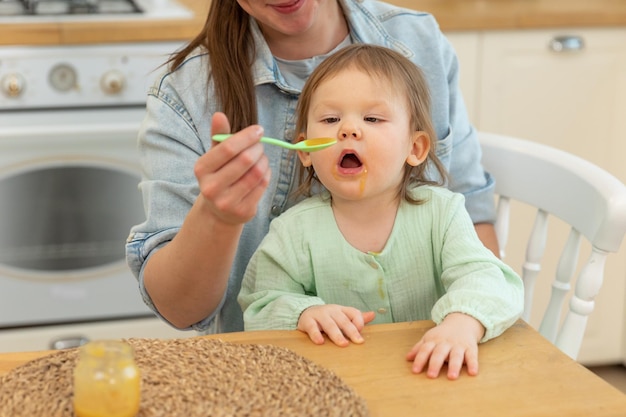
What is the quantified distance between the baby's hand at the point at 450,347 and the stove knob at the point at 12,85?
1.31m

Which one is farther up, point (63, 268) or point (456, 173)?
point (456, 173)

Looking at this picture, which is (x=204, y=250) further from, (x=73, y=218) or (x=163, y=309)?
(x=73, y=218)

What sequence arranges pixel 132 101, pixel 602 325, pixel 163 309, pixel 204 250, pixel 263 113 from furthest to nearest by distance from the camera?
pixel 602 325
pixel 132 101
pixel 263 113
pixel 163 309
pixel 204 250

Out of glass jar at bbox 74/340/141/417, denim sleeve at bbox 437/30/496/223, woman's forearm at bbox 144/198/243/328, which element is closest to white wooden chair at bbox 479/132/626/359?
denim sleeve at bbox 437/30/496/223

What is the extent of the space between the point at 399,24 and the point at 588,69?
3.23 feet

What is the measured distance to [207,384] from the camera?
85 centimetres

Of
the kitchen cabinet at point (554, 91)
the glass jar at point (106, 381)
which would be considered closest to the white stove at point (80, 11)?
the kitchen cabinet at point (554, 91)

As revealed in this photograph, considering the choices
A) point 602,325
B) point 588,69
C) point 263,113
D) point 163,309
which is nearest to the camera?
point 163,309

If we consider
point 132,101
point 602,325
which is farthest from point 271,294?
point 602,325

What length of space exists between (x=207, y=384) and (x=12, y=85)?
4.36 feet

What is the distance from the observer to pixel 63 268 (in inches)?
86.2

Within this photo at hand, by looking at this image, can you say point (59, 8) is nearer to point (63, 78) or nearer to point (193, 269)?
point (63, 78)

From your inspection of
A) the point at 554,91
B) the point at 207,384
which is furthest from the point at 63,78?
the point at 207,384

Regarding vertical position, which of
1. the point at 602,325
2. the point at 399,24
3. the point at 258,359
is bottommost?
the point at 602,325
